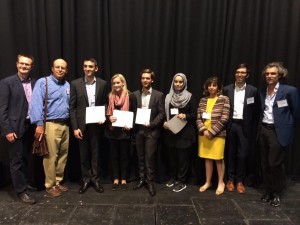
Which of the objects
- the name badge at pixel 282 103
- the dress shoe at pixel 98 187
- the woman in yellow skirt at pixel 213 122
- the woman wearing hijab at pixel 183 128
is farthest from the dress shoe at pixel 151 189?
the name badge at pixel 282 103

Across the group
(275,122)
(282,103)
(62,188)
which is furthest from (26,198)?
(282,103)

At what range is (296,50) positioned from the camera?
11.9 ft

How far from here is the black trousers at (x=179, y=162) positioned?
342 centimetres

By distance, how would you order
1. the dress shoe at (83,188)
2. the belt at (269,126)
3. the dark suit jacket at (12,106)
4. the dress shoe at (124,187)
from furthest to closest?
1. the dress shoe at (124,187)
2. the dress shoe at (83,188)
3. the belt at (269,126)
4. the dark suit jacket at (12,106)

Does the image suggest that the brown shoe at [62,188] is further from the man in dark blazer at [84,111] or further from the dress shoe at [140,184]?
the dress shoe at [140,184]

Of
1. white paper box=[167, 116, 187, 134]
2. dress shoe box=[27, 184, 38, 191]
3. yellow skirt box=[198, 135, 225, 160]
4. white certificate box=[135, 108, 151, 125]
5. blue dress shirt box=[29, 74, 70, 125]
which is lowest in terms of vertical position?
dress shoe box=[27, 184, 38, 191]

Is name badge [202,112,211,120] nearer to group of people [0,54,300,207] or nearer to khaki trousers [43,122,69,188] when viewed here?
group of people [0,54,300,207]

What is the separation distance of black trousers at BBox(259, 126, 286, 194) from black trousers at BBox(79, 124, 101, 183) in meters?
1.96

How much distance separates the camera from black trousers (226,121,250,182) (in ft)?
10.7

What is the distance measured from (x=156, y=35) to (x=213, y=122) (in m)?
1.38

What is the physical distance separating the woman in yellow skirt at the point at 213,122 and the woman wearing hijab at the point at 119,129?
2.79ft

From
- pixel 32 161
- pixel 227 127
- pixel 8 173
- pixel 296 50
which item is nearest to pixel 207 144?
pixel 227 127

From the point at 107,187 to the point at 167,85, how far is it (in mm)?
1581

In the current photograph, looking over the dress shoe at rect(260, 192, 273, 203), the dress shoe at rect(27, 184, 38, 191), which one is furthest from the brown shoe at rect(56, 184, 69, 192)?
the dress shoe at rect(260, 192, 273, 203)
